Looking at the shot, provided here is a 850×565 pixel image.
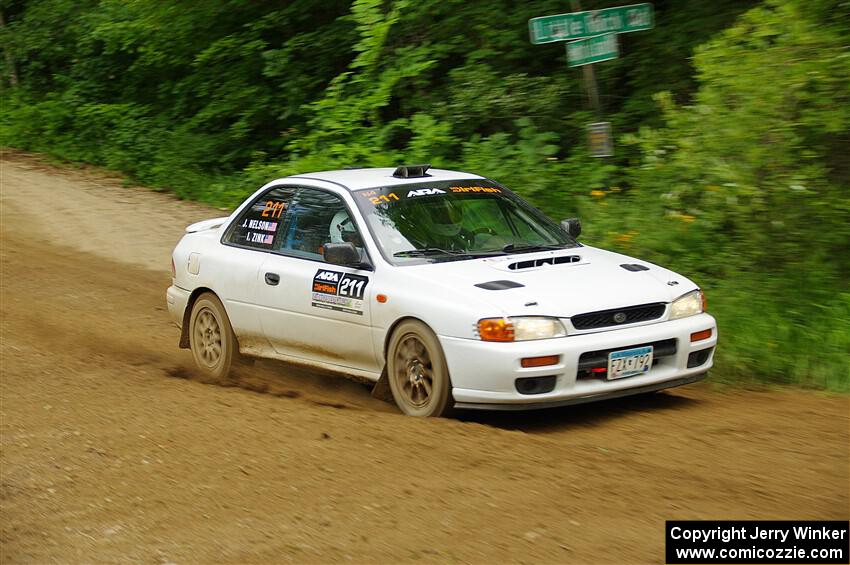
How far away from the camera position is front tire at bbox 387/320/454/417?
690 centimetres

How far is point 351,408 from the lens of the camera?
7.59m

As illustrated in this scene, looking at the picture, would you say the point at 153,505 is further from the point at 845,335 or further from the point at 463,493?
the point at 845,335

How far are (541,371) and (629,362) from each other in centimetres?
59

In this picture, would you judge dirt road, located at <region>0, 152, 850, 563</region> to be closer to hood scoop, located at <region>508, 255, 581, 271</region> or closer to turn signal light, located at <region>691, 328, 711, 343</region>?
turn signal light, located at <region>691, 328, 711, 343</region>

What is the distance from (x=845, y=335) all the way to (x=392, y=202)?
128 inches

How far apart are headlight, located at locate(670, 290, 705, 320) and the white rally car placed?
0.04 feet

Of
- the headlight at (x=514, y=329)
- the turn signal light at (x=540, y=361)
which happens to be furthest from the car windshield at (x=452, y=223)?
the turn signal light at (x=540, y=361)

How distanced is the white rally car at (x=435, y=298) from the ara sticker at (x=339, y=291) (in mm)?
11

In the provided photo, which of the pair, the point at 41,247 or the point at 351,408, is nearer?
the point at 351,408

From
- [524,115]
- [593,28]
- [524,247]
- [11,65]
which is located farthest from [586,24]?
[11,65]

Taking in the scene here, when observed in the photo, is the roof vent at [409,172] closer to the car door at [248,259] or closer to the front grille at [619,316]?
the car door at [248,259]

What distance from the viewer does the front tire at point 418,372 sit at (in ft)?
22.6

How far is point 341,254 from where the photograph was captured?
24.6 feet

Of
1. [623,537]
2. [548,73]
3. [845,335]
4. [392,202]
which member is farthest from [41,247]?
[623,537]
